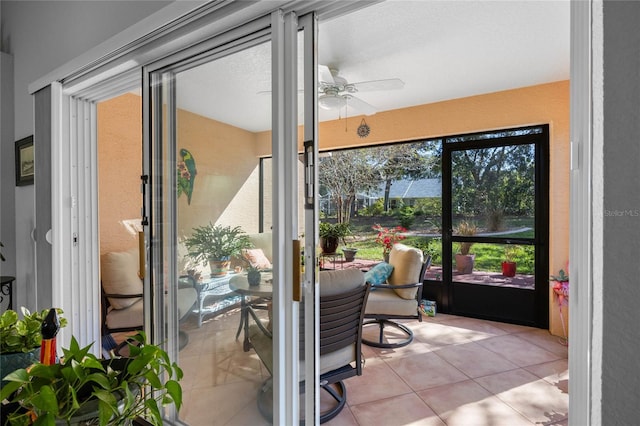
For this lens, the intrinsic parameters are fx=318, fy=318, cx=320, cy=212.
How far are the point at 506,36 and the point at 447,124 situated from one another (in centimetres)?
150

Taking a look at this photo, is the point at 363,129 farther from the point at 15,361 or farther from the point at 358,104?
the point at 15,361

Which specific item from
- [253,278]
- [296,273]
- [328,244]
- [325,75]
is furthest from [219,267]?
[328,244]

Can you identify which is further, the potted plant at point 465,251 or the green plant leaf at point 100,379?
the potted plant at point 465,251

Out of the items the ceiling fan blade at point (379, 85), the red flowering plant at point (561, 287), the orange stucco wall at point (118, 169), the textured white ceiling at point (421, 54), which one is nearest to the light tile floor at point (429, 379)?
the red flowering plant at point (561, 287)

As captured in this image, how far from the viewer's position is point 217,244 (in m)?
1.42

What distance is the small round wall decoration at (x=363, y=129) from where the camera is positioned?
4211 millimetres

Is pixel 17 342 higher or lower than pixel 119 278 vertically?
higher

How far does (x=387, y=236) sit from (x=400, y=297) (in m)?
1.36

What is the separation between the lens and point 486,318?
3.59m

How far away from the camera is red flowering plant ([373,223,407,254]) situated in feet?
13.8

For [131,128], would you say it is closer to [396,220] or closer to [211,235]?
[211,235]

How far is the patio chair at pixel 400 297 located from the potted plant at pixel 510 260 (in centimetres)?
105

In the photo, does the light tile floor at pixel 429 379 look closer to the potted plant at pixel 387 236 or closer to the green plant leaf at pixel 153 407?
the green plant leaf at pixel 153 407

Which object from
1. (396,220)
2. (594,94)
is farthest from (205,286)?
(396,220)
